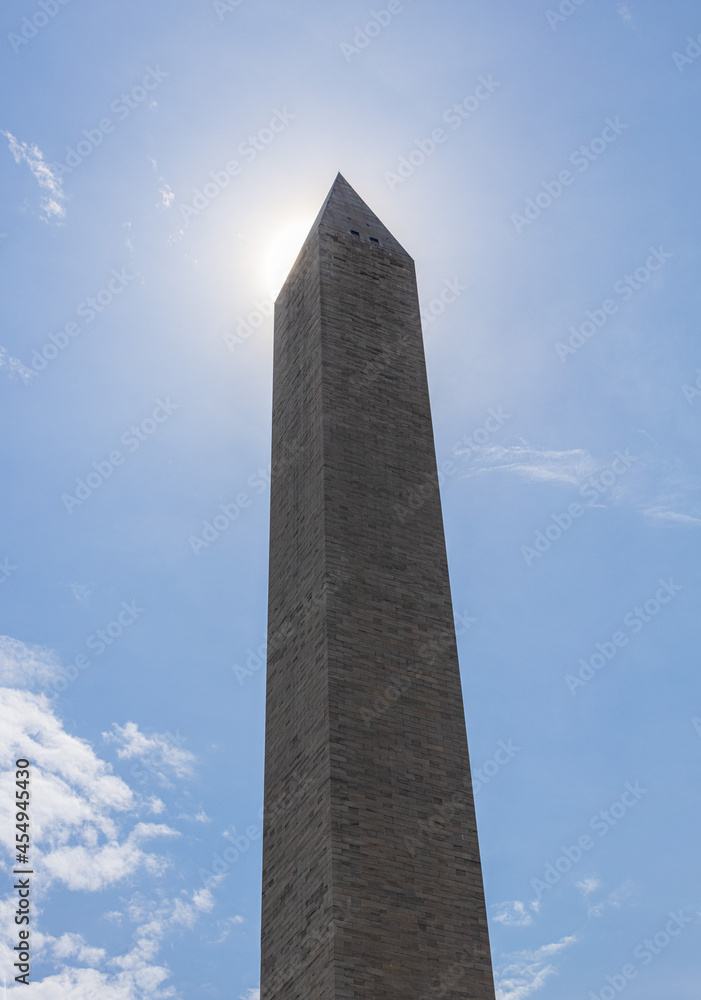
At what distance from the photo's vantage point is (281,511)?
19.4 m

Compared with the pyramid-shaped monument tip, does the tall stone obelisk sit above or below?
below

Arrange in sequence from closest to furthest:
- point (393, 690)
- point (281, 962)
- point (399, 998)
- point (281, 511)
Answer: point (399, 998)
point (281, 962)
point (393, 690)
point (281, 511)

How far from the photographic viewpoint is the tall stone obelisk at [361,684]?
13844mm

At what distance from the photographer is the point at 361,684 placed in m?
15.6

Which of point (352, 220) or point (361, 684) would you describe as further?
point (352, 220)

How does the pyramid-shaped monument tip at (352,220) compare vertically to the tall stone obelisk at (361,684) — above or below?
above

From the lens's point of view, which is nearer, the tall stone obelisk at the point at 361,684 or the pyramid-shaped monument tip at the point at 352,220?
the tall stone obelisk at the point at 361,684

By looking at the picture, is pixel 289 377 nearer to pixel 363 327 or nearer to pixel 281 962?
pixel 363 327

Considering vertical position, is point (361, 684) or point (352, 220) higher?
point (352, 220)

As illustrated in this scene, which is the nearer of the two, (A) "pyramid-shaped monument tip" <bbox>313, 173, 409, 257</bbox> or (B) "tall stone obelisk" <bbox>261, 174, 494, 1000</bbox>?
(B) "tall stone obelisk" <bbox>261, 174, 494, 1000</bbox>

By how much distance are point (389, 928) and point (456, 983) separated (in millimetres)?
1167

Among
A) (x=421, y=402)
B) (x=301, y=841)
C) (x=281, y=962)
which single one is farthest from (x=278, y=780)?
(x=421, y=402)

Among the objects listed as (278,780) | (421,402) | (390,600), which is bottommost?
(278,780)

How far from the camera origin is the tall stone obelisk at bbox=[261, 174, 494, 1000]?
13.8 meters
